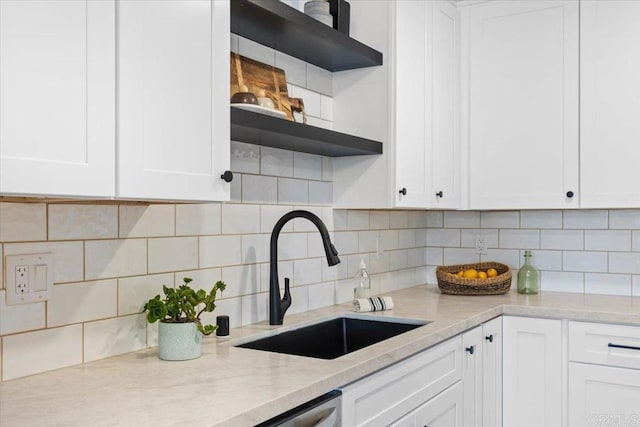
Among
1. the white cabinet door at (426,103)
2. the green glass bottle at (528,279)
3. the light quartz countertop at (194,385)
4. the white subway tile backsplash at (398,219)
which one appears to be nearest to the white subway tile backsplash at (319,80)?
the white cabinet door at (426,103)

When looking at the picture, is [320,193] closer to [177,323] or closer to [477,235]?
[177,323]

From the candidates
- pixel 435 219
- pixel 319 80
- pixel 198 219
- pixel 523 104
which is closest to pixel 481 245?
pixel 435 219

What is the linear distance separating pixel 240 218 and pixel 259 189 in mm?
151

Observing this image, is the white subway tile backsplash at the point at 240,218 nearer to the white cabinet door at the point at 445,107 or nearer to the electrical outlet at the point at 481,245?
the white cabinet door at the point at 445,107

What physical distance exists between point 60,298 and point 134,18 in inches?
27.9

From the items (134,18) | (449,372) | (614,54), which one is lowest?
(449,372)

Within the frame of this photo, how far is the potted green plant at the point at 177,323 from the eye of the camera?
1594mm

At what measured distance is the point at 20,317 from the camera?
1.40m

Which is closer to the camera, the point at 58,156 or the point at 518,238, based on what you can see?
the point at 58,156

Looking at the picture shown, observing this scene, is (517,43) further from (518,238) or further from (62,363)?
(62,363)

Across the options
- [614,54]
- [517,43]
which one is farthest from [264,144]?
[614,54]

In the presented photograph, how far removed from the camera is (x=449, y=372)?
2.19 meters

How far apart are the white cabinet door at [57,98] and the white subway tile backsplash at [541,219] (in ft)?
8.34

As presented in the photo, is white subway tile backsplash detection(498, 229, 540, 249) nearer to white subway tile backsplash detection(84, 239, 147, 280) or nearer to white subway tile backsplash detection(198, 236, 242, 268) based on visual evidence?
white subway tile backsplash detection(198, 236, 242, 268)
